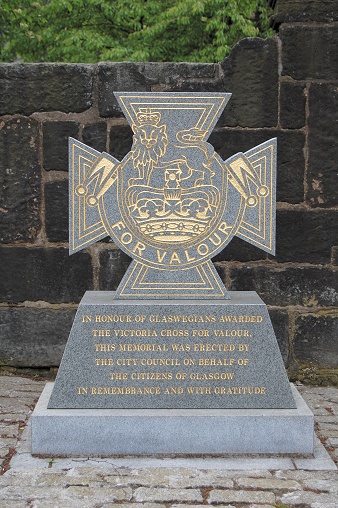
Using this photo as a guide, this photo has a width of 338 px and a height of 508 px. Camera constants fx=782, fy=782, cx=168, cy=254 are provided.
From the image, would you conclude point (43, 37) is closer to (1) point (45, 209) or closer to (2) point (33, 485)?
(1) point (45, 209)

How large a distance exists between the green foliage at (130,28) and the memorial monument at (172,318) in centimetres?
510

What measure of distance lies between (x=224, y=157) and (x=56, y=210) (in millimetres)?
1188

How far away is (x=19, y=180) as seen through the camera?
529 centimetres

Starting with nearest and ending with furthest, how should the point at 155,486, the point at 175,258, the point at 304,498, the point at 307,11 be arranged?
the point at 304,498 < the point at 155,486 < the point at 175,258 < the point at 307,11

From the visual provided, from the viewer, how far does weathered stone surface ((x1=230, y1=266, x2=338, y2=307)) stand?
17.4ft

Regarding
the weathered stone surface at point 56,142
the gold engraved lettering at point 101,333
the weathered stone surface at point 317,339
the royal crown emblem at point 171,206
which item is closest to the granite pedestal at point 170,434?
the gold engraved lettering at point 101,333

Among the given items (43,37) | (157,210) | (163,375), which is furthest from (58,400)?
(43,37)

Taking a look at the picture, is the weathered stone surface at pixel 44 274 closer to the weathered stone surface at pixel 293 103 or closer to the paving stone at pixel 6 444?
the paving stone at pixel 6 444

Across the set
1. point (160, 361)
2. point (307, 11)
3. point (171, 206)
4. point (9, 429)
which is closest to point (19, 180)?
point (171, 206)

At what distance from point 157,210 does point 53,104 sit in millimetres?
1493

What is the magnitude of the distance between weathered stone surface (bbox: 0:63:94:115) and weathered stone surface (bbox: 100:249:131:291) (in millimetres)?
1000

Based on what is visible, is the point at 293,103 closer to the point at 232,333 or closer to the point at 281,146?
the point at 281,146

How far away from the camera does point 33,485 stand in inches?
139

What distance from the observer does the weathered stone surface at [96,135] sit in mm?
5254
